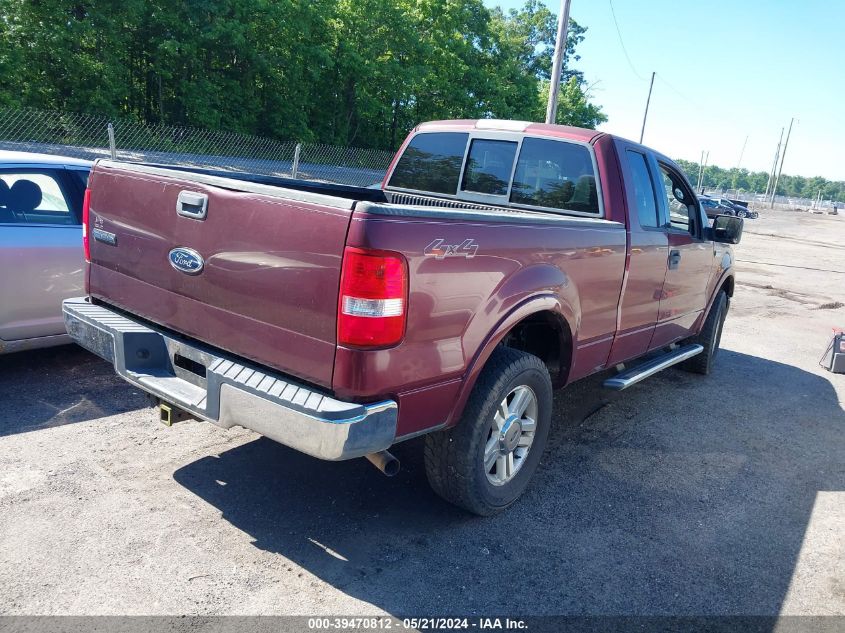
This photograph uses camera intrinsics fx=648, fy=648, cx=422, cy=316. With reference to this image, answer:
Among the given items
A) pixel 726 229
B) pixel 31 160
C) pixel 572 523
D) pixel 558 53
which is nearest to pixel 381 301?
pixel 572 523

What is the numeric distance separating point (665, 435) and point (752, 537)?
1.39 meters

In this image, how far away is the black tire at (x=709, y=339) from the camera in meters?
6.29

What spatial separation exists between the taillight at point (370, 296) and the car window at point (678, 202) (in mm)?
3233

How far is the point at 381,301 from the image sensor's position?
249 cm

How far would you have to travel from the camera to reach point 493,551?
3125 millimetres

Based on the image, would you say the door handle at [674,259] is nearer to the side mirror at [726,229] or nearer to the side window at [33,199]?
the side mirror at [726,229]

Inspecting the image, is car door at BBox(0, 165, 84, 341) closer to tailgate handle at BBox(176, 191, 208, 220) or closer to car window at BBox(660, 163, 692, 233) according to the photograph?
tailgate handle at BBox(176, 191, 208, 220)

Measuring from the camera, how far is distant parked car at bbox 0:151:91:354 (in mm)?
4508

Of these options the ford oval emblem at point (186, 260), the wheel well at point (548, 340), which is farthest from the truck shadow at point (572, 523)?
the ford oval emblem at point (186, 260)

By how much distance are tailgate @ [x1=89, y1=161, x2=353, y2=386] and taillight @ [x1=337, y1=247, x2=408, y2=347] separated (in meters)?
0.05

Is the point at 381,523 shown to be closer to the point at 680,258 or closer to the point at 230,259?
the point at 230,259

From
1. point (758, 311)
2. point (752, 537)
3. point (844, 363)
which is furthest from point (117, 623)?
point (758, 311)

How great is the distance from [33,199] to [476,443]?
12.9 feet

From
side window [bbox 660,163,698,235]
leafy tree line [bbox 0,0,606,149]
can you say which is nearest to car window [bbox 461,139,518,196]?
side window [bbox 660,163,698,235]
